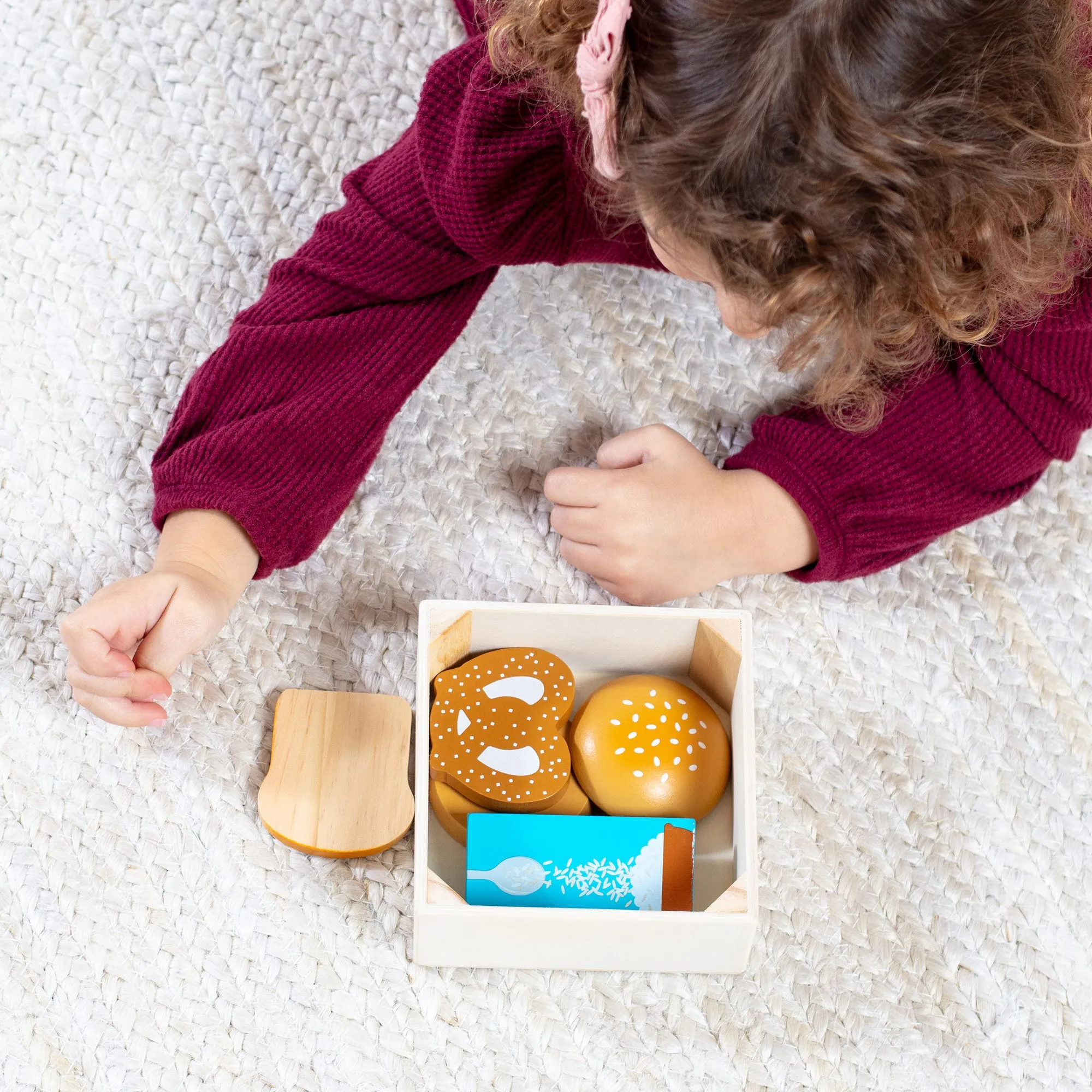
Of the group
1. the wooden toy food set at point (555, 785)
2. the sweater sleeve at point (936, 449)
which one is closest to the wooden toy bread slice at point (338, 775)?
the wooden toy food set at point (555, 785)

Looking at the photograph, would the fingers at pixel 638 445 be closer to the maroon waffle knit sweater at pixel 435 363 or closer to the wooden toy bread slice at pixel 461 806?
the maroon waffle knit sweater at pixel 435 363

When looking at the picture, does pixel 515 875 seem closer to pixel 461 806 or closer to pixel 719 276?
pixel 461 806

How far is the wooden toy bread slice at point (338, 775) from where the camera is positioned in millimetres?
519

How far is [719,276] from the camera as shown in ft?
1.42

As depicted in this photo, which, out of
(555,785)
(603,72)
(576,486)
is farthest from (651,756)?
(603,72)

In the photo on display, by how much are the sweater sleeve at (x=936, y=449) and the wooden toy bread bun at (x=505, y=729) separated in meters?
0.17

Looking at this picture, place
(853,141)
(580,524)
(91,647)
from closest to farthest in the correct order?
(853,141) < (91,647) < (580,524)

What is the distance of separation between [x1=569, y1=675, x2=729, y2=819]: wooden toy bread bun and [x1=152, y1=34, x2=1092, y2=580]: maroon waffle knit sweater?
0.45 feet

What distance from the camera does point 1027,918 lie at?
0.54 metres

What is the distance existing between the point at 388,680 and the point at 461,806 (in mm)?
89

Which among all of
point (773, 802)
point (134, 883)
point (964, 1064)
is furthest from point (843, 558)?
point (134, 883)

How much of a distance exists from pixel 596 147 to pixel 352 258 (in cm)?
20

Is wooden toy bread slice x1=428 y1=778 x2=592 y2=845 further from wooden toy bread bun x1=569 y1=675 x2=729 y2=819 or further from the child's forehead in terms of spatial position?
the child's forehead

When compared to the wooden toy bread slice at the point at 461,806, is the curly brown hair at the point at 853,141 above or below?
above
